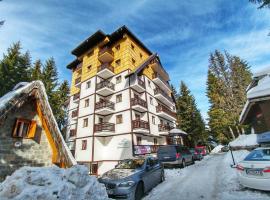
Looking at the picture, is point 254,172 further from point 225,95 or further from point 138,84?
point 225,95

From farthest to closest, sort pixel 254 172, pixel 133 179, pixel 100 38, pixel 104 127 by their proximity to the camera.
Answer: pixel 100 38
pixel 104 127
pixel 133 179
pixel 254 172

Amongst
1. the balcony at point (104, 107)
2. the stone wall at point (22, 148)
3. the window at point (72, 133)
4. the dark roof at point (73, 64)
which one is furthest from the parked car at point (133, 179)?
the dark roof at point (73, 64)

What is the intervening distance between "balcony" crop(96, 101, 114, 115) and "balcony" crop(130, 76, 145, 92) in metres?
3.93

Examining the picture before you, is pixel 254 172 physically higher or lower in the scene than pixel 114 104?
lower

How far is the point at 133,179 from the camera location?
690cm

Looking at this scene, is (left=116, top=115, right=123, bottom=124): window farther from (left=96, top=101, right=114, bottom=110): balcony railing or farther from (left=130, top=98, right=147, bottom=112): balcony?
(left=130, top=98, right=147, bottom=112): balcony

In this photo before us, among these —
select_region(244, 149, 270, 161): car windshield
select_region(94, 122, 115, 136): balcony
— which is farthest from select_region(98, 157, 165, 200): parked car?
select_region(94, 122, 115, 136): balcony

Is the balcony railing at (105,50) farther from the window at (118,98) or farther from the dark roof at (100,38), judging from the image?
the window at (118,98)

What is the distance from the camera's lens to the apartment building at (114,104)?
65.7 ft

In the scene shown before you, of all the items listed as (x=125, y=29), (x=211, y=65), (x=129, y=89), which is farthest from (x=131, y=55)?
(x=211, y=65)

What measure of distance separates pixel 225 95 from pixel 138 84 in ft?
74.7

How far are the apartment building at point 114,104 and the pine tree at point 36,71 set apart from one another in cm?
764

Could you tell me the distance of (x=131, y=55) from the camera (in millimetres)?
24312

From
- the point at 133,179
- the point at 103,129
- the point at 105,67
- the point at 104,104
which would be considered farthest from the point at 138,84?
the point at 133,179
